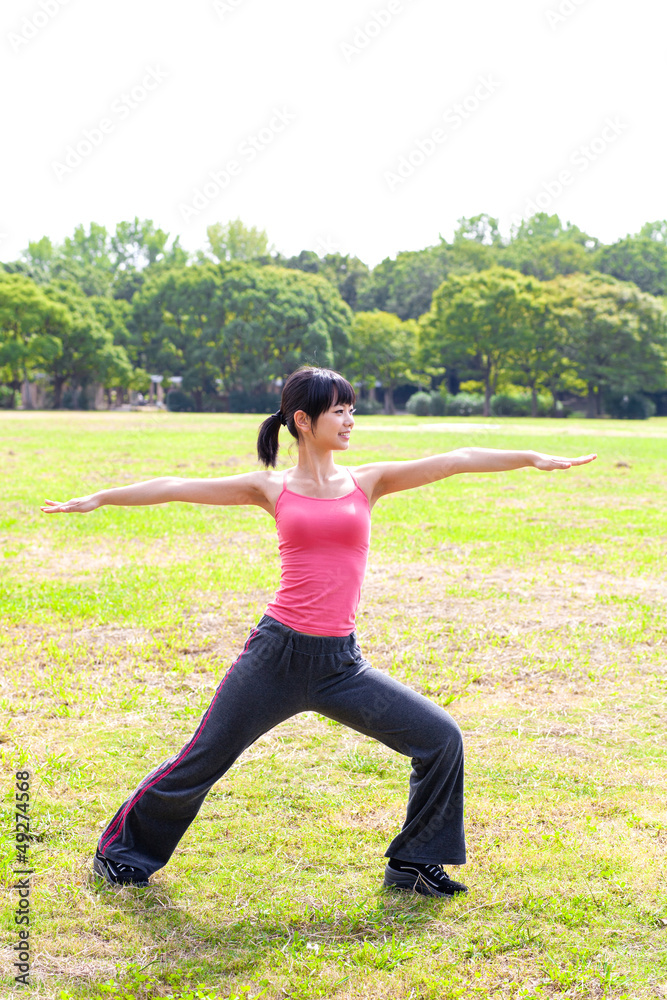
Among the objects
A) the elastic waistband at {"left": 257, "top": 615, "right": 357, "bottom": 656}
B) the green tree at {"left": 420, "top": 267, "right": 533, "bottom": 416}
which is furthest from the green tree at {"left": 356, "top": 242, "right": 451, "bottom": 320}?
the elastic waistband at {"left": 257, "top": 615, "right": 357, "bottom": 656}

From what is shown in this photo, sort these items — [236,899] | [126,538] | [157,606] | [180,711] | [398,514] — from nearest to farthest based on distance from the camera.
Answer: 1. [236,899]
2. [180,711]
3. [157,606]
4. [126,538]
5. [398,514]

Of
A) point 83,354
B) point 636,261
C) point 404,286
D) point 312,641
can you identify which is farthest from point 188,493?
point 636,261

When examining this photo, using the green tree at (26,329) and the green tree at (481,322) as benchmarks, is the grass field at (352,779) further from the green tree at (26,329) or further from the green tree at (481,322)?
the green tree at (481,322)

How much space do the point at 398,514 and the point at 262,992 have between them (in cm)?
986

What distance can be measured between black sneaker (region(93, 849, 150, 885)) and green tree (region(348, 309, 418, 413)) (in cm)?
5758

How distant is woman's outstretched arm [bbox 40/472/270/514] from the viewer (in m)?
3.37

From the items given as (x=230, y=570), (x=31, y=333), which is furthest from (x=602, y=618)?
(x=31, y=333)

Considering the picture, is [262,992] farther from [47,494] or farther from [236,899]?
[47,494]

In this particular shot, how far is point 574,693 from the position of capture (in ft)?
17.8

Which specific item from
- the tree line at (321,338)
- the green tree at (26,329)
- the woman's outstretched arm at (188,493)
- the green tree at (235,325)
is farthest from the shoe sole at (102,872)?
the green tree at (26,329)

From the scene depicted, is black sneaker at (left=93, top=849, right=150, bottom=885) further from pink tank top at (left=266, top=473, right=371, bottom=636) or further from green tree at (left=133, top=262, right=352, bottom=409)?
green tree at (left=133, top=262, right=352, bottom=409)

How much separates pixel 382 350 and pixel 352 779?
56.8m

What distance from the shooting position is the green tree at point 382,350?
5975 centimetres

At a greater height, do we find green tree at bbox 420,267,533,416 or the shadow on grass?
green tree at bbox 420,267,533,416
